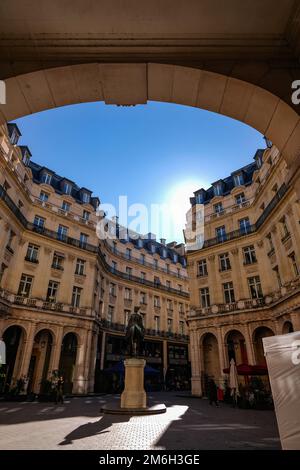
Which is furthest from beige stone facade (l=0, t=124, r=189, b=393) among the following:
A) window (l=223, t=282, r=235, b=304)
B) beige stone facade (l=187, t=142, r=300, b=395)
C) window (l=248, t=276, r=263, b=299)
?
window (l=248, t=276, r=263, b=299)

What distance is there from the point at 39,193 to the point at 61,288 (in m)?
10.8

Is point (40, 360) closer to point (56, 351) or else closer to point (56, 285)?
point (56, 351)

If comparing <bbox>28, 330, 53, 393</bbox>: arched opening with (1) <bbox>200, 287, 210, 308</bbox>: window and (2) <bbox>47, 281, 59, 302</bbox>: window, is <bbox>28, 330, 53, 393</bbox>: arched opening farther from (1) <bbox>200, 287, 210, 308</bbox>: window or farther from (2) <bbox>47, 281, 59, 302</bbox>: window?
(1) <bbox>200, 287, 210, 308</bbox>: window

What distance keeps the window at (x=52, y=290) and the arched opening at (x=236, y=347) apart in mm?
17895

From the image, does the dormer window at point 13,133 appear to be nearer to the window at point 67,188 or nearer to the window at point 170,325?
the window at point 67,188

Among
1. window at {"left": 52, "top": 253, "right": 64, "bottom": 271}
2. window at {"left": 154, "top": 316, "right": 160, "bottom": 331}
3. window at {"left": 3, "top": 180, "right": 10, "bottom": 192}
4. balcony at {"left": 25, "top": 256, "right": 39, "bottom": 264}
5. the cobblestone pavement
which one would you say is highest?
window at {"left": 3, "top": 180, "right": 10, "bottom": 192}

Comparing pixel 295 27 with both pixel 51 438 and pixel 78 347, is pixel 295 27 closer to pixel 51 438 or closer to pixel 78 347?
pixel 51 438

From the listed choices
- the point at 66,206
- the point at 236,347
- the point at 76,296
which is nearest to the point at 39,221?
the point at 66,206

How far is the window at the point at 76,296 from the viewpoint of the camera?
29.3 meters

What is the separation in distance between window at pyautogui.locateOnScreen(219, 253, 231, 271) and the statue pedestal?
1676cm

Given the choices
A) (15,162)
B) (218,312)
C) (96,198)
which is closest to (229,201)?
(218,312)

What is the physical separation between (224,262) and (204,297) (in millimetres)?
4388

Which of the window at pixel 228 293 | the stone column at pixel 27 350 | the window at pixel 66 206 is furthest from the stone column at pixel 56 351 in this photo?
the window at pixel 228 293

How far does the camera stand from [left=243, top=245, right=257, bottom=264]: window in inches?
1048
